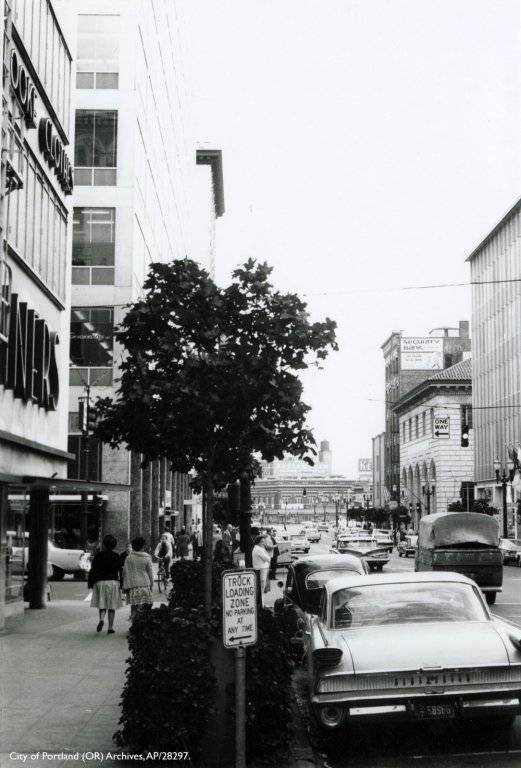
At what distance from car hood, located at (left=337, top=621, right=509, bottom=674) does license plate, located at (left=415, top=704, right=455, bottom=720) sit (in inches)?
12.8

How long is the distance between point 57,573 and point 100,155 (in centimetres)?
1807

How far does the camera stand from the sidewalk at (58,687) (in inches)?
356

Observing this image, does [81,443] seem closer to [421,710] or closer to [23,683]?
[23,683]

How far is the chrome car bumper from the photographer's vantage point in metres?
8.80

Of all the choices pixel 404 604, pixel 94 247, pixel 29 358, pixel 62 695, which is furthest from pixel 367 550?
pixel 404 604

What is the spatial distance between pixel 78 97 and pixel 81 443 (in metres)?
14.3

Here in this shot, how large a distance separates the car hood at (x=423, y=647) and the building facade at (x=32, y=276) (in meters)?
7.79

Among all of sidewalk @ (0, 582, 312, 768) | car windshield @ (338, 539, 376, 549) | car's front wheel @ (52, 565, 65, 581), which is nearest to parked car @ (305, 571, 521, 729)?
sidewalk @ (0, 582, 312, 768)

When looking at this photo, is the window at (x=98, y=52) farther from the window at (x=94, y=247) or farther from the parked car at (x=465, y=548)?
the parked car at (x=465, y=548)

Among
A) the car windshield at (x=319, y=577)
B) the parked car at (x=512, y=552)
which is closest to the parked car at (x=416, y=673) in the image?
the car windshield at (x=319, y=577)

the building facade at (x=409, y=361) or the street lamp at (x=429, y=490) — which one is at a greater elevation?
the building facade at (x=409, y=361)

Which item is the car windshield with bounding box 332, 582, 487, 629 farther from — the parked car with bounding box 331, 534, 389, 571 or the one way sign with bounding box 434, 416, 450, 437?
the one way sign with bounding box 434, 416, 450, 437

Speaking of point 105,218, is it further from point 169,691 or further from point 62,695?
point 169,691

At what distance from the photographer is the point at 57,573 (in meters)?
34.3
